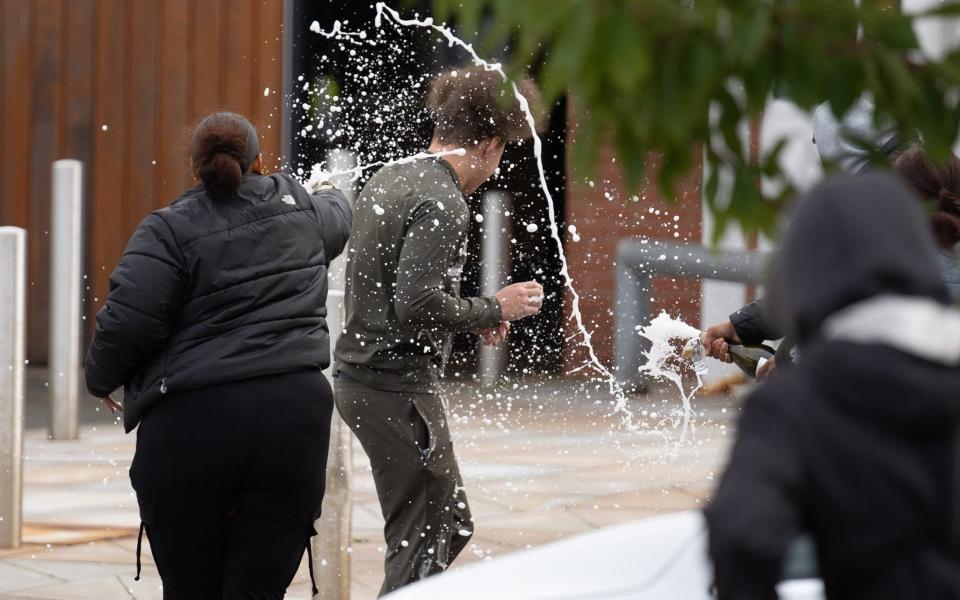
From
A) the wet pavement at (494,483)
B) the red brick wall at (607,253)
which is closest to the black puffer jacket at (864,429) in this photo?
the wet pavement at (494,483)

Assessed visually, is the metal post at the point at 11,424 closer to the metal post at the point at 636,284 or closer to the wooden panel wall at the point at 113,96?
the metal post at the point at 636,284

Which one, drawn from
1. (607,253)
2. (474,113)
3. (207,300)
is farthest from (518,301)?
(607,253)

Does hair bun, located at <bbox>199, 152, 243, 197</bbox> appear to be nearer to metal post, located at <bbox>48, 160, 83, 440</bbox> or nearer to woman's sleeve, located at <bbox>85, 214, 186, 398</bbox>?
woman's sleeve, located at <bbox>85, 214, 186, 398</bbox>

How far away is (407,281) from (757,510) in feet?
8.41

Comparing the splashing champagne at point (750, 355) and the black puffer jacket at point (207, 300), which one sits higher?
the black puffer jacket at point (207, 300)

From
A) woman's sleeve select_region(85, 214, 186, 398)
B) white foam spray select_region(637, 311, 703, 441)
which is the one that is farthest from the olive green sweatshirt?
white foam spray select_region(637, 311, 703, 441)

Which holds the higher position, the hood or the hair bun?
the hood

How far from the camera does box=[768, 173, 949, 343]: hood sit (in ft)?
6.29

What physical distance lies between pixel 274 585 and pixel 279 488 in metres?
0.28

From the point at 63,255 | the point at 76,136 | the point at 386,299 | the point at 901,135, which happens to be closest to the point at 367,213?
the point at 386,299

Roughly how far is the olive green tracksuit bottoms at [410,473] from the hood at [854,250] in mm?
2615

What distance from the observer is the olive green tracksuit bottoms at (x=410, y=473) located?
14.8 feet

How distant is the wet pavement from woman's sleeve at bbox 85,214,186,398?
1828mm

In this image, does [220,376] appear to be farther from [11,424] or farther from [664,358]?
[664,358]
